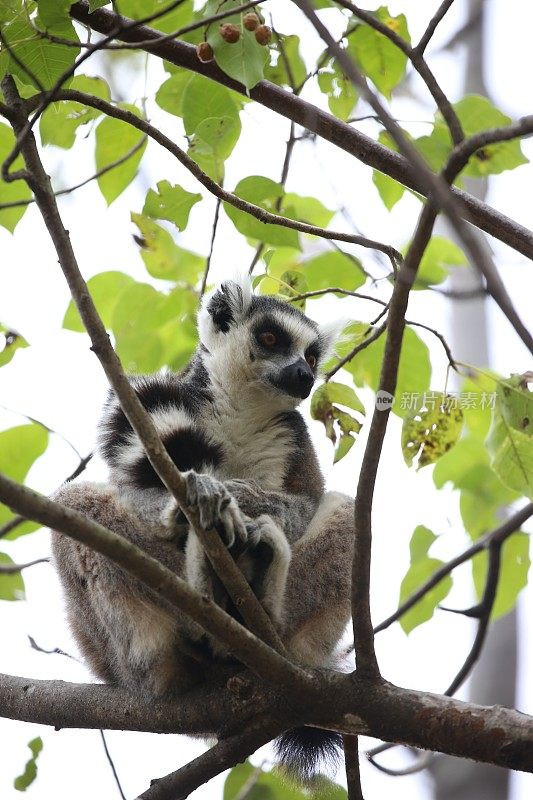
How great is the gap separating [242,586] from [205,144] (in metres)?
2.16

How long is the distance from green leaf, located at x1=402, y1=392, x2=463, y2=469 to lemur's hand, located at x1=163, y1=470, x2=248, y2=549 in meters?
0.97

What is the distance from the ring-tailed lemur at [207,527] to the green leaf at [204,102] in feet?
4.30

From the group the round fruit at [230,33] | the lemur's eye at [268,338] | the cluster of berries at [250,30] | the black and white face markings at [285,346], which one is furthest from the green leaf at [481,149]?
the lemur's eye at [268,338]

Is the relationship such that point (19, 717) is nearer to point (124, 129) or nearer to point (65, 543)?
point (65, 543)

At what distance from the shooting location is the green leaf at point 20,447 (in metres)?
4.76

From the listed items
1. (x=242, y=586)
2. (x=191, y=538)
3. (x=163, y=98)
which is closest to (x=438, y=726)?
(x=242, y=586)

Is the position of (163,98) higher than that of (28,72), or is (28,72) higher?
(163,98)

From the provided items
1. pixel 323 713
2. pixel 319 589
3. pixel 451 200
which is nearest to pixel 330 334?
pixel 319 589

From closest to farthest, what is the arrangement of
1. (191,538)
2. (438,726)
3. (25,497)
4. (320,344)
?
(25,497) < (438,726) < (191,538) < (320,344)

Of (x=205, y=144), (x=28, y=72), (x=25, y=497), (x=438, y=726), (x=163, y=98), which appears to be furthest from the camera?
(x=163, y=98)

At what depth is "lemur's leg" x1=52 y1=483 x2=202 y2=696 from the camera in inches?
160

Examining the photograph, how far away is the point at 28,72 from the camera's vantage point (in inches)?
140

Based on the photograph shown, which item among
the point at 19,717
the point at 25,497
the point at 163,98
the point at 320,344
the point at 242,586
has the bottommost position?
the point at 19,717

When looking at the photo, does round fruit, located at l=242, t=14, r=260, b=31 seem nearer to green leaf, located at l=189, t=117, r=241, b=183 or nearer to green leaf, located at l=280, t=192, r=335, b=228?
green leaf, located at l=189, t=117, r=241, b=183
